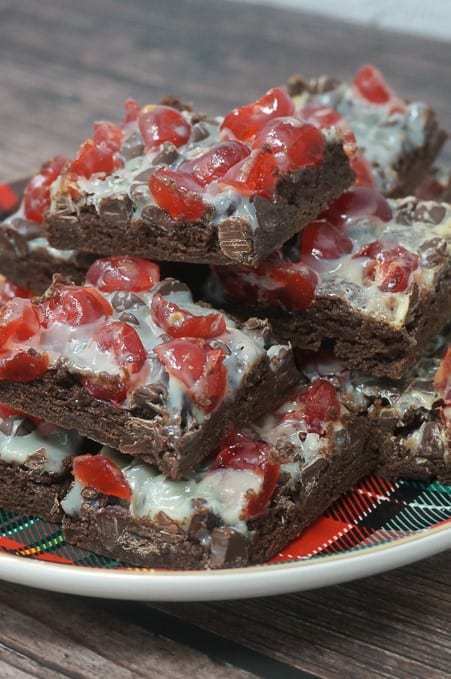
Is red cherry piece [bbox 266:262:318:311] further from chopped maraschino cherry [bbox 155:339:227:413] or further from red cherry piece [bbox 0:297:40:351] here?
red cherry piece [bbox 0:297:40:351]

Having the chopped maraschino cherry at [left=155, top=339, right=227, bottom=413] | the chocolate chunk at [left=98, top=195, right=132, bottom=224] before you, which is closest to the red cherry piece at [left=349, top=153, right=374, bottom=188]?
the chocolate chunk at [left=98, top=195, right=132, bottom=224]

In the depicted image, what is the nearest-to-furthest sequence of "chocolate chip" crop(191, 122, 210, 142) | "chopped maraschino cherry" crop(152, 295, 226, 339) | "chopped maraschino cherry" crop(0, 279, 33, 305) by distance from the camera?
"chopped maraschino cherry" crop(152, 295, 226, 339) → "chocolate chip" crop(191, 122, 210, 142) → "chopped maraschino cherry" crop(0, 279, 33, 305)

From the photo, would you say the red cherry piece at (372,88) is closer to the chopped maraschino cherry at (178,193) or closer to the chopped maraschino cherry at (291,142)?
the chopped maraschino cherry at (291,142)

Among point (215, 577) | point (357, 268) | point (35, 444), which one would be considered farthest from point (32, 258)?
point (215, 577)

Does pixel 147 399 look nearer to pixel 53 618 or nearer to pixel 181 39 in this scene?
pixel 53 618

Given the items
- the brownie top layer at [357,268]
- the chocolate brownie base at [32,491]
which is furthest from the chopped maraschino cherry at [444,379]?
the chocolate brownie base at [32,491]

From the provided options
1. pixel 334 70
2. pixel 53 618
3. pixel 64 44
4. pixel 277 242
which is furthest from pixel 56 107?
pixel 53 618
